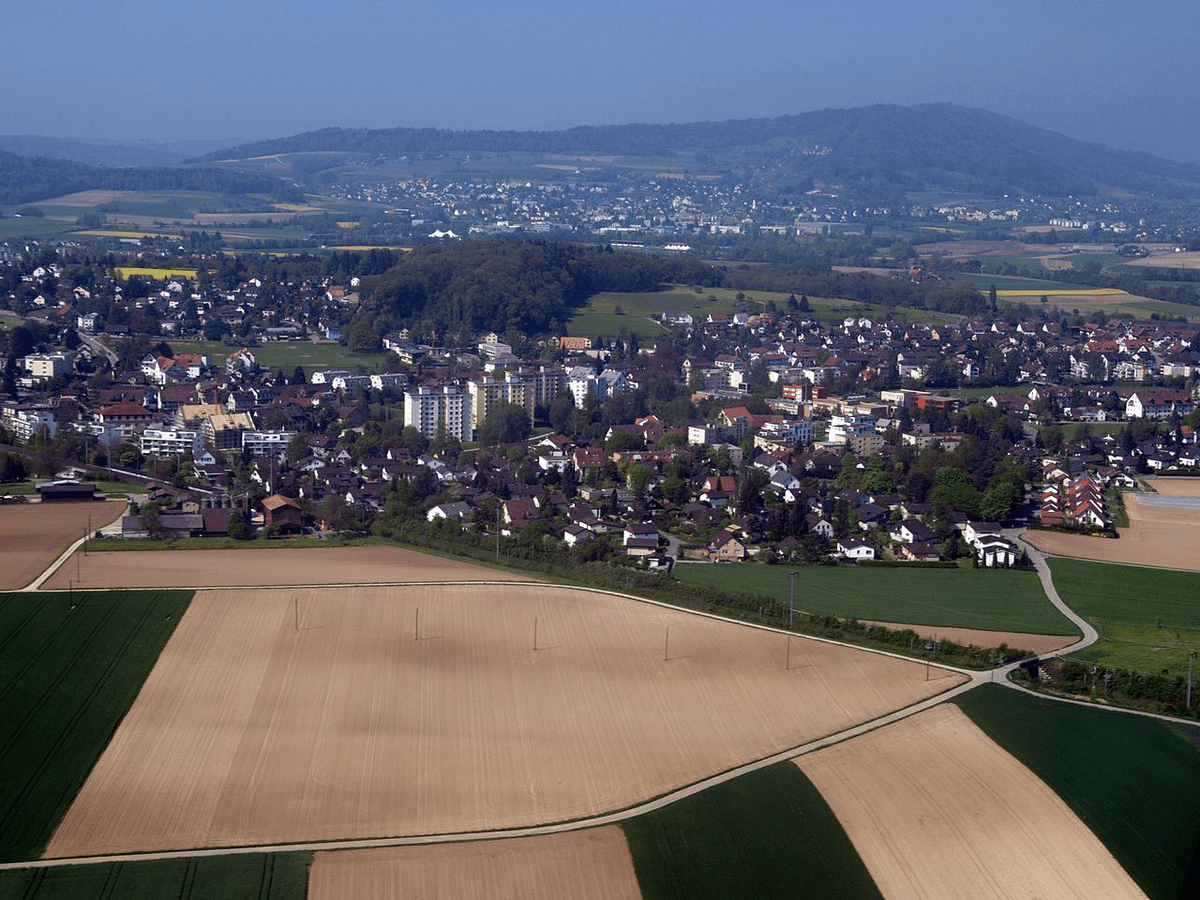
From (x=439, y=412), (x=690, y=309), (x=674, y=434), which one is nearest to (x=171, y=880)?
(x=674, y=434)

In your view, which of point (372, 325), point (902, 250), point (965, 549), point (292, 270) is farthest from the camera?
point (902, 250)

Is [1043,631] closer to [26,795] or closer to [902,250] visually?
[26,795]

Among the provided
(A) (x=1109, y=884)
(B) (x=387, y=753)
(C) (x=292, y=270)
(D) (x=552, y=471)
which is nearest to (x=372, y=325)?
(C) (x=292, y=270)

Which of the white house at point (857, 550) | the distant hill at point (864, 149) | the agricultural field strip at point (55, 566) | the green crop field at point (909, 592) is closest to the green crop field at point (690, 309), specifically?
the white house at point (857, 550)

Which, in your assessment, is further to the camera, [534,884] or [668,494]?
[668,494]

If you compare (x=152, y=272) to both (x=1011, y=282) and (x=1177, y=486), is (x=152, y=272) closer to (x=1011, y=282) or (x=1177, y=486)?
(x=1011, y=282)

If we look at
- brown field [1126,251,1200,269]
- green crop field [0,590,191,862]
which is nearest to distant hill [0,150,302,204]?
brown field [1126,251,1200,269]
